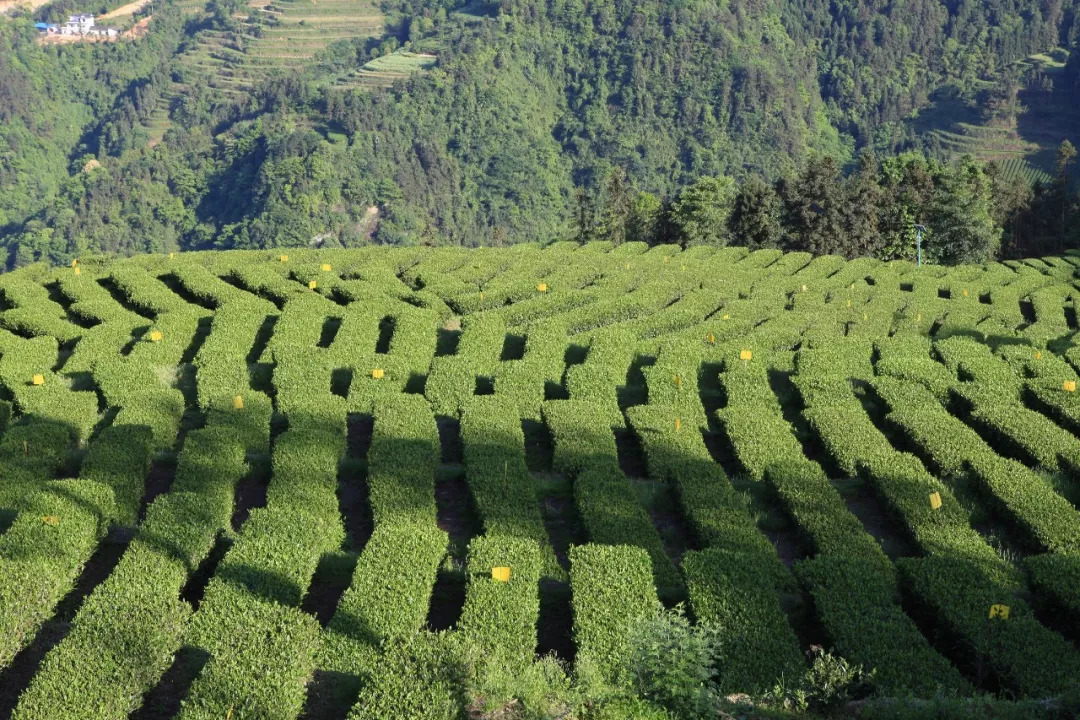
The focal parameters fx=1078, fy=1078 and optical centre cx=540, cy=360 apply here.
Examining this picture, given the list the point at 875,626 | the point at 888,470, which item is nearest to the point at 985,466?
the point at 888,470

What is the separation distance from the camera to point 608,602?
39.5 ft

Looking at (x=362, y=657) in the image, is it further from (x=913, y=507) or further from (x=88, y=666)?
(x=913, y=507)

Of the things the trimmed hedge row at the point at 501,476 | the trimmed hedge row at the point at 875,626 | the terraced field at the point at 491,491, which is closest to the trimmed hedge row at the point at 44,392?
the terraced field at the point at 491,491

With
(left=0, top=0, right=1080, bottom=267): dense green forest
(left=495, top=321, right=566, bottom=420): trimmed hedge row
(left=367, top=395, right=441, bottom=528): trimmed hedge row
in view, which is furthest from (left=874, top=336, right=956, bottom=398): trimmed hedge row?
(left=0, top=0, right=1080, bottom=267): dense green forest

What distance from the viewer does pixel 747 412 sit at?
61.3 ft

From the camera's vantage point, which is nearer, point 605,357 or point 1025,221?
point 605,357

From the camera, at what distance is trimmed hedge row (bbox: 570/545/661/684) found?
35.4 ft

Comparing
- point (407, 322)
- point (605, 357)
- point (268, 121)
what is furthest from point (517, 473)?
point (268, 121)

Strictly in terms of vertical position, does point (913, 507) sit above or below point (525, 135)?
above

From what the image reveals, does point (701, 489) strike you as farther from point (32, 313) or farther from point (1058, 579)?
point (32, 313)

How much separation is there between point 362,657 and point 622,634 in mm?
2727

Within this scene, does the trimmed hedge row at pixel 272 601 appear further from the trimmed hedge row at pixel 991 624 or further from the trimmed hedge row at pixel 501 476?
the trimmed hedge row at pixel 991 624

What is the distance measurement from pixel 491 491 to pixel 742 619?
4.67 metres

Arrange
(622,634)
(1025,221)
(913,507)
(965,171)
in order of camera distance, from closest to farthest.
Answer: (622,634) < (913,507) < (965,171) < (1025,221)
